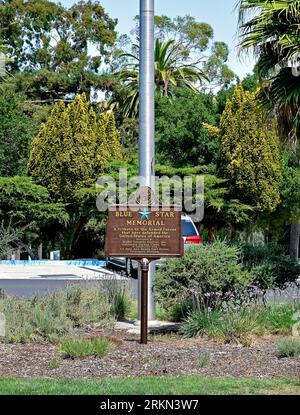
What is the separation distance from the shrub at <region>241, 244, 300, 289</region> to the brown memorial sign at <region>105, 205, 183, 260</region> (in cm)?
168

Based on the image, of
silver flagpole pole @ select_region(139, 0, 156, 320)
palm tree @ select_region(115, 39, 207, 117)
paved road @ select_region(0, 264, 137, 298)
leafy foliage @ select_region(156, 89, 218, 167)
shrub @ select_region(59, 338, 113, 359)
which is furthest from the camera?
palm tree @ select_region(115, 39, 207, 117)

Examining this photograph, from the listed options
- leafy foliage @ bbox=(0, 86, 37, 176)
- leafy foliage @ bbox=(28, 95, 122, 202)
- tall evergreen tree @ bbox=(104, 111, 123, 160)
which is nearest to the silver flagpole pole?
leafy foliage @ bbox=(28, 95, 122, 202)

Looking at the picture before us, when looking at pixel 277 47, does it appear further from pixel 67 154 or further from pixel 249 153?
pixel 67 154

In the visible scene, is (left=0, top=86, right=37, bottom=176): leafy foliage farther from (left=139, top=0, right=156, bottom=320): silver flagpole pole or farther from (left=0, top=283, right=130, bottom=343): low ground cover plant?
(left=0, top=283, right=130, bottom=343): low ground cover plant

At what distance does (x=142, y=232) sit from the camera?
12047 millimetres

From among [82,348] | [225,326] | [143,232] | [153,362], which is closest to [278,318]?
[225,326]

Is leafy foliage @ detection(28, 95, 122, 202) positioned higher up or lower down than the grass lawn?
higher up

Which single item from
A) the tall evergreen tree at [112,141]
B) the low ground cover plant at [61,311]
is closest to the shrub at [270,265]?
the low ground cover plant at [61,311]

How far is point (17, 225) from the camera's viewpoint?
32.0 m

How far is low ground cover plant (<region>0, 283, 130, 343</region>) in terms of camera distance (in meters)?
11.6

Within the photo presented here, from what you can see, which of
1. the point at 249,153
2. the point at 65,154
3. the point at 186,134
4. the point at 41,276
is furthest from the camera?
the point at 186,134

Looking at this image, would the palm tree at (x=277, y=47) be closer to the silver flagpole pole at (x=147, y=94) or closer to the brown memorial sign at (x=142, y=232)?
the silver flagpole pole at (x=147, y=94)

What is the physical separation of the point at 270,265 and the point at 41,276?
14100mm
